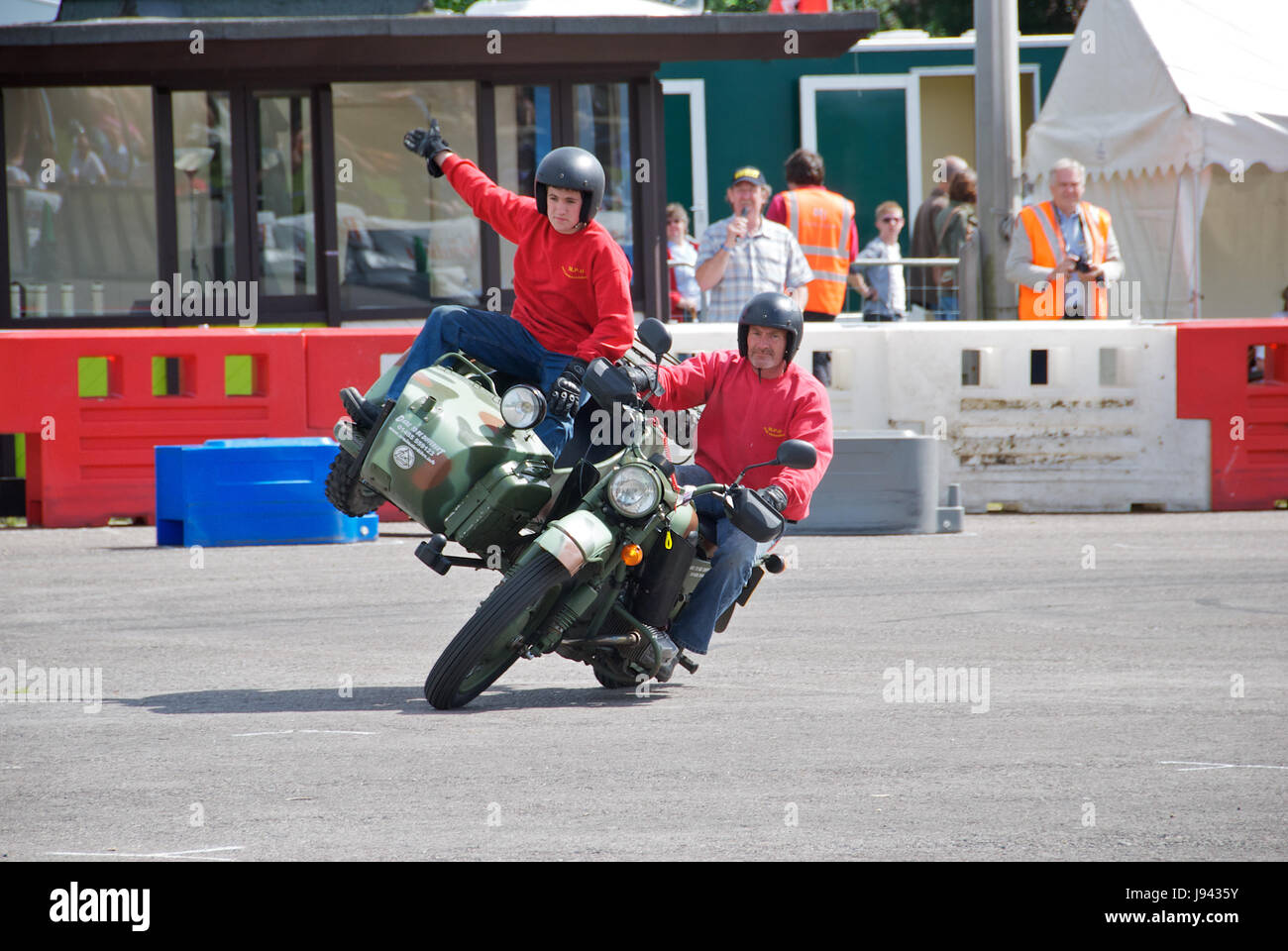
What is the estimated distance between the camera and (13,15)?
16484mm

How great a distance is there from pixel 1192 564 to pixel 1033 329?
3.01 metres

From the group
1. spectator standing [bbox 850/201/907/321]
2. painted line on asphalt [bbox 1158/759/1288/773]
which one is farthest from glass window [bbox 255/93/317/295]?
painted line on asphalt [bbox 1158/759/1288/773]

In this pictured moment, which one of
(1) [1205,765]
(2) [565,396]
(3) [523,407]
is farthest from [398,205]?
(1) [1205,765]

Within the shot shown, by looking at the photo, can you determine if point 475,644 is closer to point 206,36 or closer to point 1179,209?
point 206,36

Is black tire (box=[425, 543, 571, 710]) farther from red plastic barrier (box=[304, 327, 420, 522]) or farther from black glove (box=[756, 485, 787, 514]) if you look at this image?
red plastic barrier (box=[304, 327, 420, 522])

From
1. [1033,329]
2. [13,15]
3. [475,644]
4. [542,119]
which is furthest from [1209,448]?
[13,15]

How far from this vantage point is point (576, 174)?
7.10m

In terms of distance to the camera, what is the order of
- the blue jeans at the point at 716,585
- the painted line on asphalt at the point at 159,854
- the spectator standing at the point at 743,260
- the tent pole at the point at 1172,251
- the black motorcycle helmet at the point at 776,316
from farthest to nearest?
the tent pole at the point at 1172,251
the spectator standing at the point at 743,260
the black motorcycle helmet at the point at 776,316
the blue jeans at the point at 716,585
the painted line on asphalt at the point at 159,854

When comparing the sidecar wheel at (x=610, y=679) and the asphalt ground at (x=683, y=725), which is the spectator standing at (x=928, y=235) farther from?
the sidecar wheel at (x=610, y=679)

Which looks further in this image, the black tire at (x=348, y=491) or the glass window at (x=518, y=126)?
the glass window at (x=518, y=126)

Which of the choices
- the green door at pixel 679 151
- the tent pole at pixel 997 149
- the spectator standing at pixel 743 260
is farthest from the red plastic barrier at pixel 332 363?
the green door at pixel 679 151

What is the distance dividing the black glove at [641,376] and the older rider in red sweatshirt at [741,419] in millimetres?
180

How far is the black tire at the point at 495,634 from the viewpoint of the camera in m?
6.19

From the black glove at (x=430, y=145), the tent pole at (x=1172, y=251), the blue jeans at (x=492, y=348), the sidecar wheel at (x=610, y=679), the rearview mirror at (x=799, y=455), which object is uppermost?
the tent pole at (x=1172, y=251)
